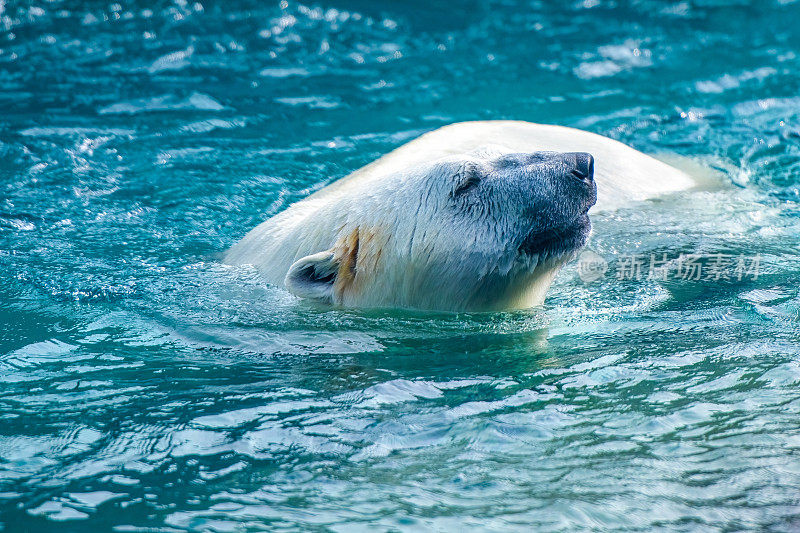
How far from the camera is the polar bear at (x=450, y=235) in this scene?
14.4ft

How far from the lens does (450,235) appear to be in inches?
178

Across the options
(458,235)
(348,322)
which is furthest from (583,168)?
(348,322)

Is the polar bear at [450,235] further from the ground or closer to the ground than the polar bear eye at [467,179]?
closer to the ground

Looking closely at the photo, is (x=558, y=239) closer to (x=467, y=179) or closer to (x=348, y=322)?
(x=467, y=179)

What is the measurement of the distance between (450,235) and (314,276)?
0.79 meters

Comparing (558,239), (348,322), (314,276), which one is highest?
(558,239)

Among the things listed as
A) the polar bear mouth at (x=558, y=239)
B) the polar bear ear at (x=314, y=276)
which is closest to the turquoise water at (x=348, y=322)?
the polar bear ear at (x=314, y=276)

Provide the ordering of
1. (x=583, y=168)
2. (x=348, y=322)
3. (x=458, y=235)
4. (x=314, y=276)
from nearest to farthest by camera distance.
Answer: (x=583, y=168) → (x=458, y=235) → (x=348, y=322) → (x=314, y=276)

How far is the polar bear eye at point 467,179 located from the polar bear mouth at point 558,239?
424mm

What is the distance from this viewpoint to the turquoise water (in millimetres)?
2904

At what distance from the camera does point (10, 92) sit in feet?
28.7

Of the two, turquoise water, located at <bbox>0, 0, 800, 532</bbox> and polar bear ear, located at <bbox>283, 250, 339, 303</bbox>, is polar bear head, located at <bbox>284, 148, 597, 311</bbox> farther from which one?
turquoise water, located at <bbox>0, 0, 800, 532</bbox>

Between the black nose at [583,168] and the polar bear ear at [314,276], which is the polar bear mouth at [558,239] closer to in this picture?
the black nose at [583,168]

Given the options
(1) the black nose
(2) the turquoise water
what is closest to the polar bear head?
(1) the black nose
